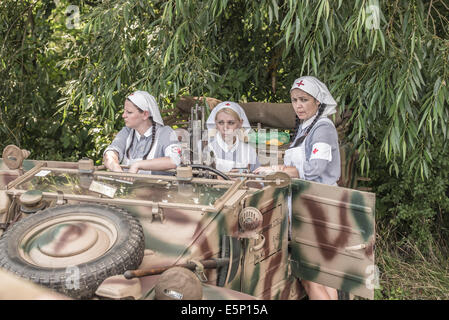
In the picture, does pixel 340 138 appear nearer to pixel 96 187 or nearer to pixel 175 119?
pixel 175 119

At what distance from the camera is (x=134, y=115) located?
5105 mm

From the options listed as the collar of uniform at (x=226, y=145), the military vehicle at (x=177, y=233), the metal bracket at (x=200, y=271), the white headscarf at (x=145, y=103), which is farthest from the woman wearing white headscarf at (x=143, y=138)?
the metal bracket at (x=200, y=271)

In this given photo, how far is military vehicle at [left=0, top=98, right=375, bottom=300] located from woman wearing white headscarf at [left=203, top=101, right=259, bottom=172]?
22.0 inches

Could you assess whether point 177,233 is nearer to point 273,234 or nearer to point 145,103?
point 273,234

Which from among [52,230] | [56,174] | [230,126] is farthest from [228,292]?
[230,126]

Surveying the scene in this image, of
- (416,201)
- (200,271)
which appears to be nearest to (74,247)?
(200,271)

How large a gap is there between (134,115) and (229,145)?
32.5 inches

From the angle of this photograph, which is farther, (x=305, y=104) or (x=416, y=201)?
(x=416, y=201)

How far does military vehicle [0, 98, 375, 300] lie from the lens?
292cm

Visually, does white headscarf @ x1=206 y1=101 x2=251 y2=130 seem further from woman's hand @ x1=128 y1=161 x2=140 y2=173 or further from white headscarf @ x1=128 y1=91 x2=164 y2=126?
woman's hand @ x1=128 y1=161 x2=140 y2=173

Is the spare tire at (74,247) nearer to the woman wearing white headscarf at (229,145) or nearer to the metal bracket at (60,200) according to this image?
the metal bracket at (60,200)

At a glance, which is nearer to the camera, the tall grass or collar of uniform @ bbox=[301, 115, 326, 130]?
collar of uniform @ bbox=[301, 115, 326, 130]

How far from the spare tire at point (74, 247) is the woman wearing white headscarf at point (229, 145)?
1.75 meters

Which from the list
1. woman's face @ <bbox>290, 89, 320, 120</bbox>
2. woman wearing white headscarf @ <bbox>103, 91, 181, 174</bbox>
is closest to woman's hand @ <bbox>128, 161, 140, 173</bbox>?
woman wearing white headscarf @ <bbox>103, 91, 181, 174</bbox>
